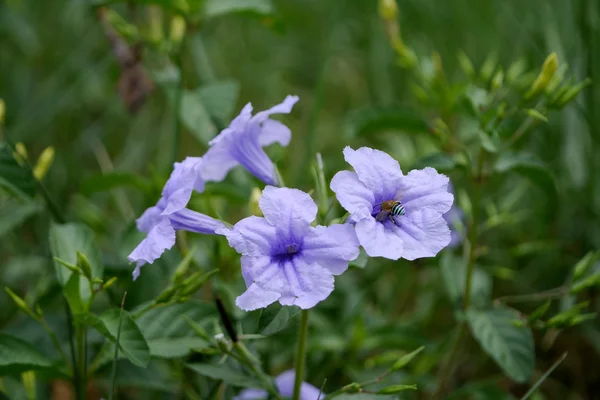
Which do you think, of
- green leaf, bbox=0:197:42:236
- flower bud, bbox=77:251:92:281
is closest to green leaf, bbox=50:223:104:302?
flower bud, bbox=77:251:92:281

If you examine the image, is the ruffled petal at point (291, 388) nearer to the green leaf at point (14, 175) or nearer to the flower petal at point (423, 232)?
the flower petal at point (423, 232)

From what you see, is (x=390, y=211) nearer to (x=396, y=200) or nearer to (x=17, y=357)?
(x=396, y=200)

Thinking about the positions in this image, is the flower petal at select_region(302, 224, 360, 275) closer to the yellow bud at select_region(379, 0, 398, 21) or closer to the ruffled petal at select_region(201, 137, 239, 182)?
the ruffled petal at select_region(201, 137, 239, 182)

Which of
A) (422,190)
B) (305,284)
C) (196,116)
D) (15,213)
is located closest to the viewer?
(305,284)

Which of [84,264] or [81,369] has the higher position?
[84,264]

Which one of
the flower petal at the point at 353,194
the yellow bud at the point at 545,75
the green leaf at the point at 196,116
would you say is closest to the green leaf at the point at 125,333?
the flower petal at the point at 353,194

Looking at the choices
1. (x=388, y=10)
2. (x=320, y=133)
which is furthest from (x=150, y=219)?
(x=320, y=133)
